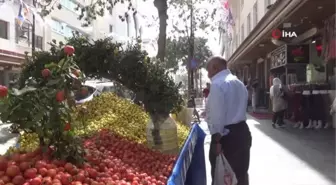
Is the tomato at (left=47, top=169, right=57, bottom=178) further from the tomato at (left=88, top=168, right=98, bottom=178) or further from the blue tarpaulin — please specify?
the blue tarpaulin

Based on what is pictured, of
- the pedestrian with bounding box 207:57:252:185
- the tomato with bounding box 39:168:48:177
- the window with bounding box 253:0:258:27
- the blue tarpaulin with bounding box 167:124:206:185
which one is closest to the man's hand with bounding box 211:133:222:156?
the pedestrian with bounding box 207:57:252:185

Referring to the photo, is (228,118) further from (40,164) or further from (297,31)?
(297,31)

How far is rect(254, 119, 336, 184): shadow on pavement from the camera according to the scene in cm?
747

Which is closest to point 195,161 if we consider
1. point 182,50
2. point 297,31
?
point 297,31

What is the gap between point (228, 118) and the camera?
4.64m

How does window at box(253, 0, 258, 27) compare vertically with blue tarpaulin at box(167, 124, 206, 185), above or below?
above

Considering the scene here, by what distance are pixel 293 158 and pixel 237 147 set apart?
402 centimetres

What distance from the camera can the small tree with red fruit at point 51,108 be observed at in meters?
3.04

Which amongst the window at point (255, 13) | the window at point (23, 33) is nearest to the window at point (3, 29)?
the window at point (23, 33)

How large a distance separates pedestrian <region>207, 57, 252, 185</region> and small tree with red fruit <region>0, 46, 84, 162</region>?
1.64m

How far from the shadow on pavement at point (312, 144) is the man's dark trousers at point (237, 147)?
7.91 ft

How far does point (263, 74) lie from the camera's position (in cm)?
2641

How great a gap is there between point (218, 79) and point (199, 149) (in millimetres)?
1434

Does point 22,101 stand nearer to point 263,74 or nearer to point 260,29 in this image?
point 260,29
